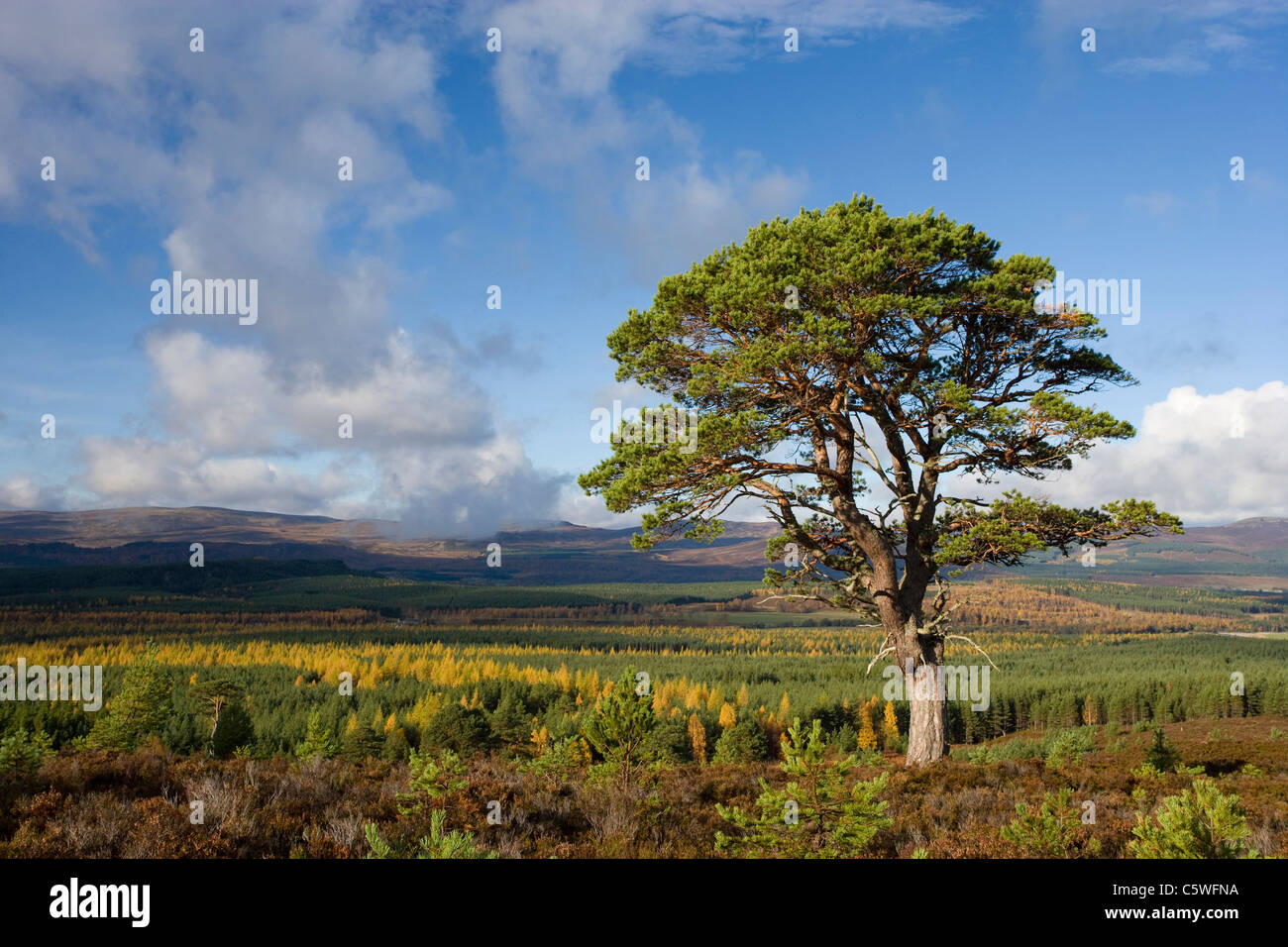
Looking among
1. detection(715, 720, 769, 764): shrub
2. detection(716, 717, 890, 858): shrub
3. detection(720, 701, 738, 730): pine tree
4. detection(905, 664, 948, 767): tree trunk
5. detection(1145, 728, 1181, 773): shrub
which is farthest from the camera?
detection(720, 701, 738, 730): pine tree

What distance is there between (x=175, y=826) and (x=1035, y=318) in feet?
66.1

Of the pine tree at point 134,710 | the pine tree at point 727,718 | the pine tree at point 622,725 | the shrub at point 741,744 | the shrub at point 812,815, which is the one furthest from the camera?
the pine tree at point 727,718

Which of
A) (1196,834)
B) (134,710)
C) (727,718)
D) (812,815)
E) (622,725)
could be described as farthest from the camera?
(727,718)

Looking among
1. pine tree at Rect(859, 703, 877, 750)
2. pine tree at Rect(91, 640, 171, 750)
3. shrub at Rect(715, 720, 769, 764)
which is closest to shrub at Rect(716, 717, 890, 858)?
pine tree at Rect(91, 640, 171, 750)

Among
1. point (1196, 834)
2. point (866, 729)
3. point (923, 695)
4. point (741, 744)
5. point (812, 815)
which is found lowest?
point (866, 729)

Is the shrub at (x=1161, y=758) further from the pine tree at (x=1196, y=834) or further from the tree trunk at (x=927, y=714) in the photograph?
the pine tree at (x=1196, y=834)

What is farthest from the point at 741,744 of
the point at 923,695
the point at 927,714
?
the point at 923,695

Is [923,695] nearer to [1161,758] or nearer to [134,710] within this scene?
[1161,758]

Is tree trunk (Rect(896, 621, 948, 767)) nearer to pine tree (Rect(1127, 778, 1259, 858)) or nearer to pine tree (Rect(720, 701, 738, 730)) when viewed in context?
pine tree (Rect(1127, 778, 1259, 858))

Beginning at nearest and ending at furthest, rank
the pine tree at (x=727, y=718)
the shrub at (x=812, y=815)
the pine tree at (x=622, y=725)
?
1. the shrub at (x=812, y=815)
2. the pine tree at (x=622, y=725)
3. the pine tree at (x=727, y=718)

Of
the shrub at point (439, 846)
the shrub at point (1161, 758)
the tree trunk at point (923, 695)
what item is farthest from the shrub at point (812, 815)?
the shrub at point (1161, 758)

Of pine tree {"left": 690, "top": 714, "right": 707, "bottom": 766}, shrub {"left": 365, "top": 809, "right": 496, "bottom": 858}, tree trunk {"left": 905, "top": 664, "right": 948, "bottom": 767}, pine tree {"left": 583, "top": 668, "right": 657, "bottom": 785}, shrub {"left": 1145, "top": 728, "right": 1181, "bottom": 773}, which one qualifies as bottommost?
pine tree {"left": 690, "top": 714, "right": 707, "bottom": 766}
